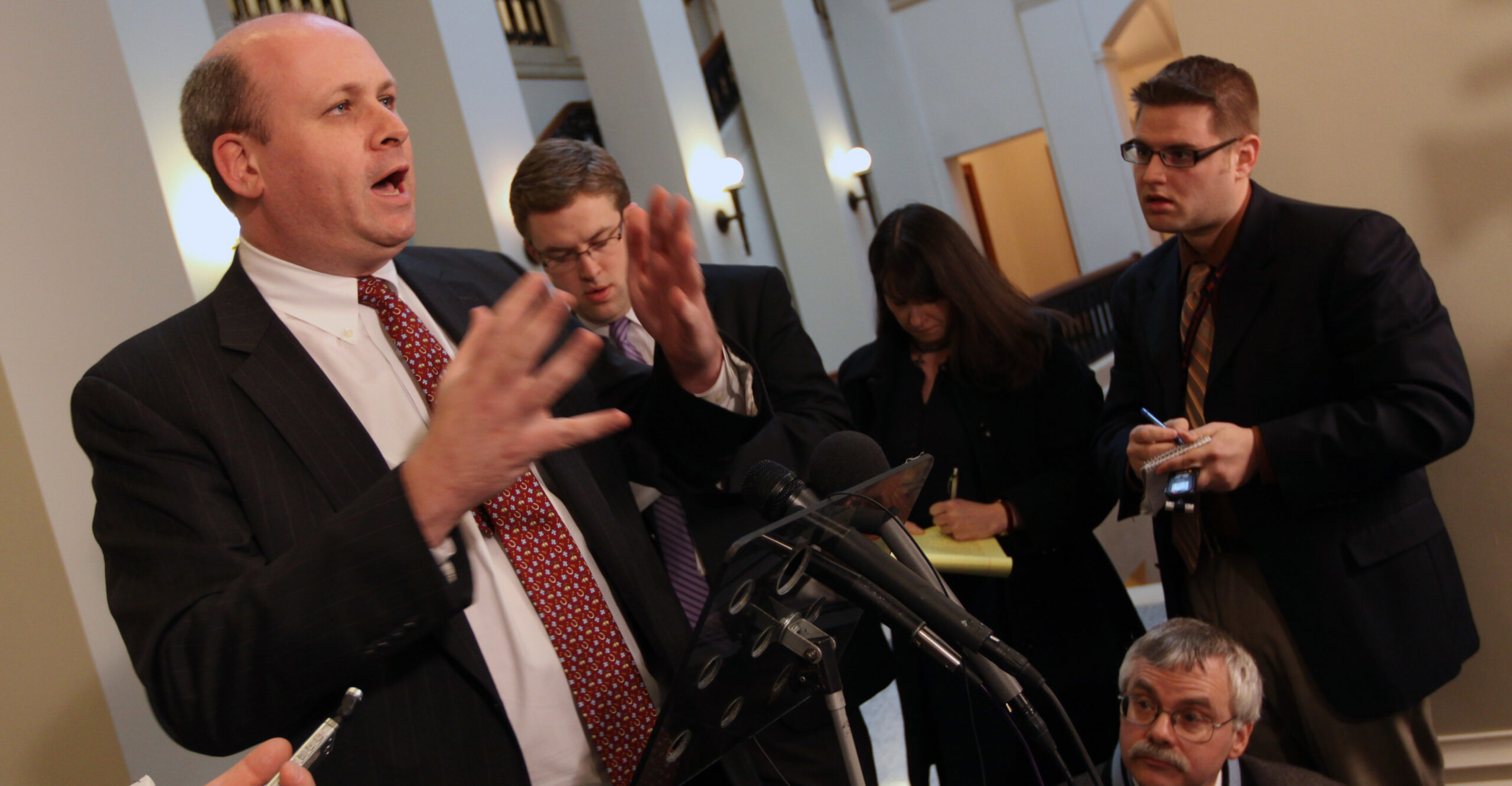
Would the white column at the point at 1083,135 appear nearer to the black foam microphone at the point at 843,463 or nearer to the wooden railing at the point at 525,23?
the wooden railing at the point at 525,23

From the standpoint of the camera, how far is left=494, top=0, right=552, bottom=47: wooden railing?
11.5 m

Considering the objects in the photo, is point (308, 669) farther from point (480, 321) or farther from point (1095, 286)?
point (1095, 286)

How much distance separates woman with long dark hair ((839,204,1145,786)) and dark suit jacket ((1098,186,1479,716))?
0.51 metres

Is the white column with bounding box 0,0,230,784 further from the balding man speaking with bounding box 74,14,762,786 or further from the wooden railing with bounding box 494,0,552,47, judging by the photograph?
the wooden railing with bounding box 494,0,552,47

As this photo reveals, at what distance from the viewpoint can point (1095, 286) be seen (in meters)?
9.84

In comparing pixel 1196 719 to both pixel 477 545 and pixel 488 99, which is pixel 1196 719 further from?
pixel 488 99

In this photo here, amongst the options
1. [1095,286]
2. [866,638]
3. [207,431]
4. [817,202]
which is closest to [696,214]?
[817,202]

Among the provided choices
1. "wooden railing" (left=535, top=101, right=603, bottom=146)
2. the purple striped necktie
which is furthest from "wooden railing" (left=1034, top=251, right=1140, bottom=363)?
the purple striped necktie

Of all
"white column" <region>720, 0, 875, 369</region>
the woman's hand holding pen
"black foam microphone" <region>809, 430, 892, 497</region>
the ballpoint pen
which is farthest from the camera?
"white column" <region>720, 0, 875, 369</region>

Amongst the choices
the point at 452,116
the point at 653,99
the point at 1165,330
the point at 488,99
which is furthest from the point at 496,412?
the point at 653,99

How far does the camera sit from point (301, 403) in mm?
1324

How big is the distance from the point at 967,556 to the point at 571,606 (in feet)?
4.34

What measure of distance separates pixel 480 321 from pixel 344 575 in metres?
0.31

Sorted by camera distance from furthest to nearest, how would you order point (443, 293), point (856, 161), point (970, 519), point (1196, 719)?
point (856, 161), point (970, 519), point (1196, 719), point (443, 293)
